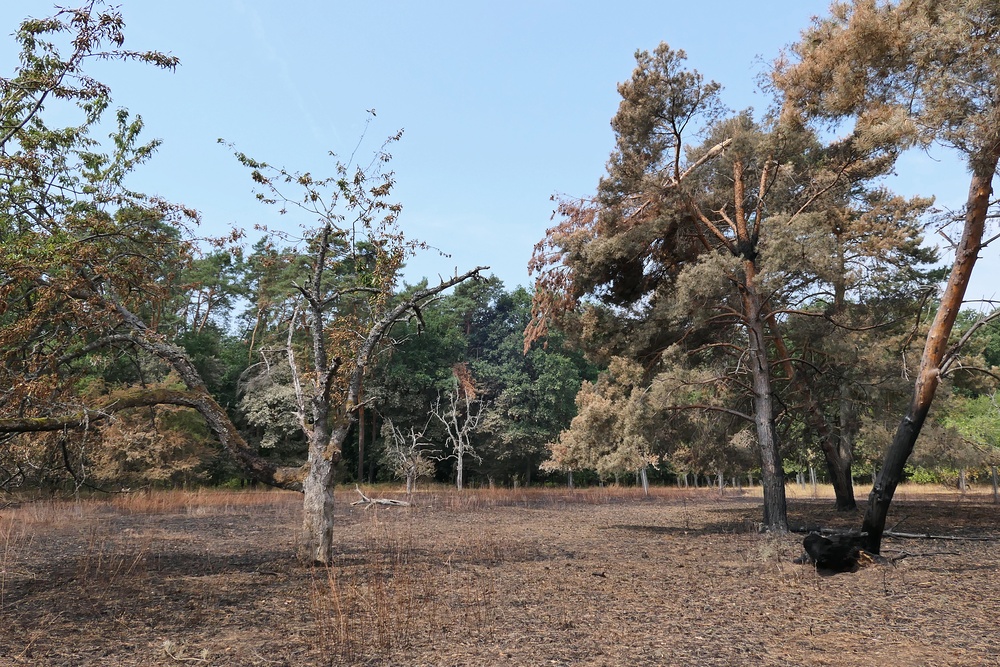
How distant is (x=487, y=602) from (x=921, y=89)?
8.46 m

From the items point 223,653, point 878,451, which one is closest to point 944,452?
point 878,451

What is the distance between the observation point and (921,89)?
841cm

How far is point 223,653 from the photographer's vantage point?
537 cm

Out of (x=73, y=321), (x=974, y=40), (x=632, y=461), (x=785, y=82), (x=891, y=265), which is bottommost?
(x=632, y=461)

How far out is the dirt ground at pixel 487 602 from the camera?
17.6 feet

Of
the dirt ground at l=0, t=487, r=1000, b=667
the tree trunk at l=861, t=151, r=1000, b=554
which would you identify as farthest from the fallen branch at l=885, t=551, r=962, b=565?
the tree trunk at l=861, t=151, r=1000, b=554

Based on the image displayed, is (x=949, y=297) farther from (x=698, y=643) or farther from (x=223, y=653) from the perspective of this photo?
(x=223, y=653)

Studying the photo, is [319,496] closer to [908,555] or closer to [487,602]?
[487,602]

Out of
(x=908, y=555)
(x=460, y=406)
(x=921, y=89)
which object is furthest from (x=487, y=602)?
(x=460, y=406)

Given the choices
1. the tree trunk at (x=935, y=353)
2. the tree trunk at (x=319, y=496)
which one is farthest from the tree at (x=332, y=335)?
the tree trunk at (x=935, y=353)

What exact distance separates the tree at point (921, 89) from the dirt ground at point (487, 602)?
108 inches

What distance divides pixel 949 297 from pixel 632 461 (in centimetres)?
759

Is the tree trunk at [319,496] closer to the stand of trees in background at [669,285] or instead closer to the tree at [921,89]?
the stand of trees in background at [669,285]

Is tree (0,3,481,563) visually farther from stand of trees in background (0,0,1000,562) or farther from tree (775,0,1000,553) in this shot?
tree (775,0,1000,553)
